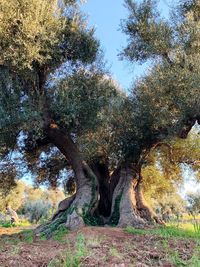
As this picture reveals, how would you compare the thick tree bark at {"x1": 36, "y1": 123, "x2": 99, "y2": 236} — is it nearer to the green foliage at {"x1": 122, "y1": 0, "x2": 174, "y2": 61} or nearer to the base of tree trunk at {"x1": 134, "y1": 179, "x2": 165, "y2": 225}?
the base of tree trunk at {"x1": 134, "y1": 179, "x2": 165, "y2": 225}

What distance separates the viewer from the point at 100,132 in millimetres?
16484

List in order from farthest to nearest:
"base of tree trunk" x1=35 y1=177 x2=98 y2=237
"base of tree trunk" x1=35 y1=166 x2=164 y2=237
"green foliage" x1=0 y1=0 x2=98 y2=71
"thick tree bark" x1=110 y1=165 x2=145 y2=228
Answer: "thick tree bark" x1=110 y1=165 x2=145 y2=228, "base of tree trunk" x1=35 y1=166 x2=164 y2=237, "base of tree trunk" x1=35 y1=177 x2=98 y2=237, "green foliage" x1=0 y1=0 x2=98 y2=71

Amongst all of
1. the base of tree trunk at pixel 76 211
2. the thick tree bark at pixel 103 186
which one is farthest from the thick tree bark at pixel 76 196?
the thick tree bark at pixel 103 186

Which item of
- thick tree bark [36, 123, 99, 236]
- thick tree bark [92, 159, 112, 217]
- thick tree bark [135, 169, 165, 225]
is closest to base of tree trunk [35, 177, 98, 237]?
thick tree bark [36, 123, 99, 236]

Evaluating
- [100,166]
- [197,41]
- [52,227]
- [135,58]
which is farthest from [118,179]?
[197,41]

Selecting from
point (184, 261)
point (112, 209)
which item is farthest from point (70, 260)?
point (112, 209)

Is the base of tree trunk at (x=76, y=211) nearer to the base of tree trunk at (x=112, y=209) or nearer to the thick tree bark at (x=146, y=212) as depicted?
the base of tree trunk at (x=112, y=209)

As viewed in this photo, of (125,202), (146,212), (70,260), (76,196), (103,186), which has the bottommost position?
(70,260)

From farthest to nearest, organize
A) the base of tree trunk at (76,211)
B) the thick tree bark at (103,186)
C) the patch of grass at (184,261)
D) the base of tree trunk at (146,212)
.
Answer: the thick tree bark at (103,186) → the base of tree trunk at (146,212) → the base of tree trunk at (76,211) → the patch of grass at (184,261)

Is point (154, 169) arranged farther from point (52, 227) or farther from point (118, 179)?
point (52, 227)

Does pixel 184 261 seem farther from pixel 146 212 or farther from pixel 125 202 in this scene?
pixel 146 212

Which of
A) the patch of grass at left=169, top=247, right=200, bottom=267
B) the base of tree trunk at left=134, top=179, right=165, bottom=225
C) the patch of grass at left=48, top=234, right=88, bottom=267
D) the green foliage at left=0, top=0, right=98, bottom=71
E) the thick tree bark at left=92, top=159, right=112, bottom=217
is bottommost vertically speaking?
the patch of grass at left=169, top=247, right=200, bottom=267

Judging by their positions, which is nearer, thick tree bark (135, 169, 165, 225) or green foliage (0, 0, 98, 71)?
green foliage (0, 0, 98, 71)

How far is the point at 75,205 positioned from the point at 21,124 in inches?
173
